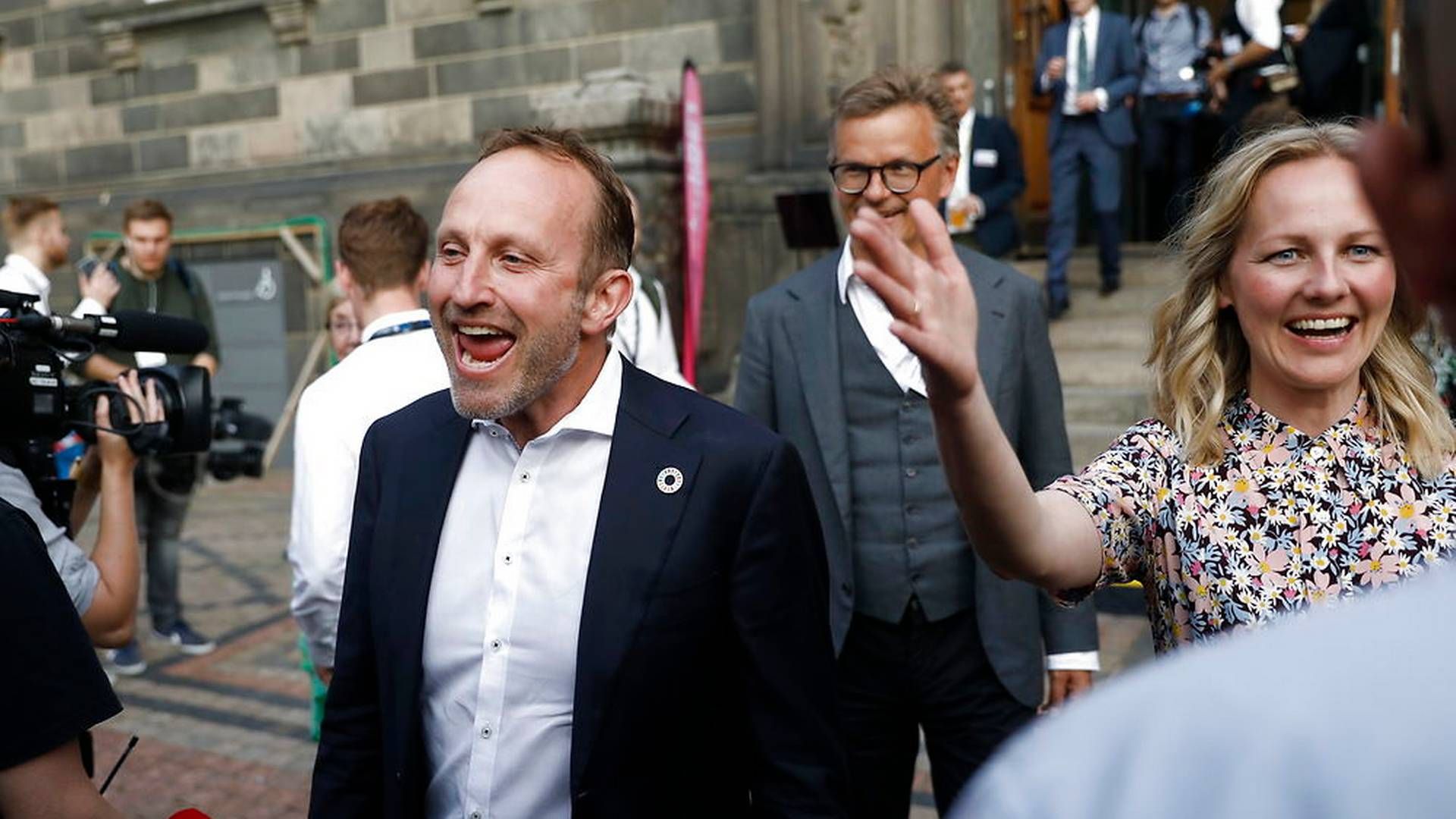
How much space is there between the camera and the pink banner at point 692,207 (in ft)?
24.9

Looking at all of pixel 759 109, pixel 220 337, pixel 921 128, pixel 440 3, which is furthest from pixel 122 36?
pixel 921 128

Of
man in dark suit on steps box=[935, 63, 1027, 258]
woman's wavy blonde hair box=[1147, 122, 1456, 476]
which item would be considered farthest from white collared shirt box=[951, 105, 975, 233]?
woman's wavy blonde hair box=[1147, 122, 1456, 476]

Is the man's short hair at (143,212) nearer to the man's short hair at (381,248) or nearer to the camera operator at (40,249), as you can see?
the camera operator at (40,249)

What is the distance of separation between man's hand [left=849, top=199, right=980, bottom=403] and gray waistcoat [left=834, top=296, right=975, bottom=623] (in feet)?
4.31

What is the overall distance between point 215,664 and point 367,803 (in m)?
4.26

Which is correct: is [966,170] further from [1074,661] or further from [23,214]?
[1074,661]

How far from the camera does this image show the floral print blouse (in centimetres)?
182

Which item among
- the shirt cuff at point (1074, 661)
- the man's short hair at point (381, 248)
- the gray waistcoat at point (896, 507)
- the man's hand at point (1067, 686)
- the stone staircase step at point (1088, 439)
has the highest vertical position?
the man's short hair at point (381, 248)

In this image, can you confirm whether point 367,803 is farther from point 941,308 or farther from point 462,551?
point 941,308

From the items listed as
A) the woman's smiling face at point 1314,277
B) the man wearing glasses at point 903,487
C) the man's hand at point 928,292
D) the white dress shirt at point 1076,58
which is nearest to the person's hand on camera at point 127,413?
the man wearing glasses at point 903,487

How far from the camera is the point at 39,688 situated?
1732mm

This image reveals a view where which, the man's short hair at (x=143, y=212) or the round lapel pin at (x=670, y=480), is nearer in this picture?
the round lapel pin at (x=670, y=480)

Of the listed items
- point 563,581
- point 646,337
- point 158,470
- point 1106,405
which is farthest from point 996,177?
point 563,581

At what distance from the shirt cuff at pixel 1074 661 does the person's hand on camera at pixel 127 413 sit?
195 cm
